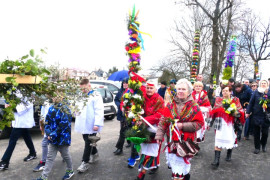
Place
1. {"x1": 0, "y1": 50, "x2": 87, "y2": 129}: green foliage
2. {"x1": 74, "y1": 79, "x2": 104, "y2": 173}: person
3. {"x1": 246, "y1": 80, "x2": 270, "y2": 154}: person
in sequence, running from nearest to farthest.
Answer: {"x1": 0, "y1": 50, "x2": 87, "y2": 129}: green foliage, {"x1": 74, "y1": 79, "x2": 104, "y2": 173}: person, {"x1": 246, "y1": 80, "x2": 270, "y2": 154}: person

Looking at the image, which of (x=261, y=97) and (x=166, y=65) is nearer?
(x=261, y=97)

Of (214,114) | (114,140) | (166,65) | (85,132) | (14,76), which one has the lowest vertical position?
(114,140)

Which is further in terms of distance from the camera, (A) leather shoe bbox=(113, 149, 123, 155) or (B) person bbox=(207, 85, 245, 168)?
(A) leather shoe bbox=(113, 149, 123, 155)

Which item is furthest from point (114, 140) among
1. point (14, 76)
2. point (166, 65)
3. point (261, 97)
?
point (166, 65)

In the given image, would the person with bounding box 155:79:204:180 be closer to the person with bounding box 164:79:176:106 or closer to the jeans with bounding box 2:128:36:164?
the person with bounding box 164:79:176:106

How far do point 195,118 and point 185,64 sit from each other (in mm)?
21608

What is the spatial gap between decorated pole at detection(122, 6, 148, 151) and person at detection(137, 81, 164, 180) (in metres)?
0.15

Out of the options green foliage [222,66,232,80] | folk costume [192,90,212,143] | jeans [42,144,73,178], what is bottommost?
jeans [42,144,73,178]

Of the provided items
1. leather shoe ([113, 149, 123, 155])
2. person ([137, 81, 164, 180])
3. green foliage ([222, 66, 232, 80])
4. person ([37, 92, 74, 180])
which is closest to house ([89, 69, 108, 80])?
green foliage ([222, 66, 232, 80])

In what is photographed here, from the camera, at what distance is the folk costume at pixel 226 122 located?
4.50m

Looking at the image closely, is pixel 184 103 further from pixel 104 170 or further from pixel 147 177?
pixel 104 170

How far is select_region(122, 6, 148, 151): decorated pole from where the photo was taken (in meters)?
3.68

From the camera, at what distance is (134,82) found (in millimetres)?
3809

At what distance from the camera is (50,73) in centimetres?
210
